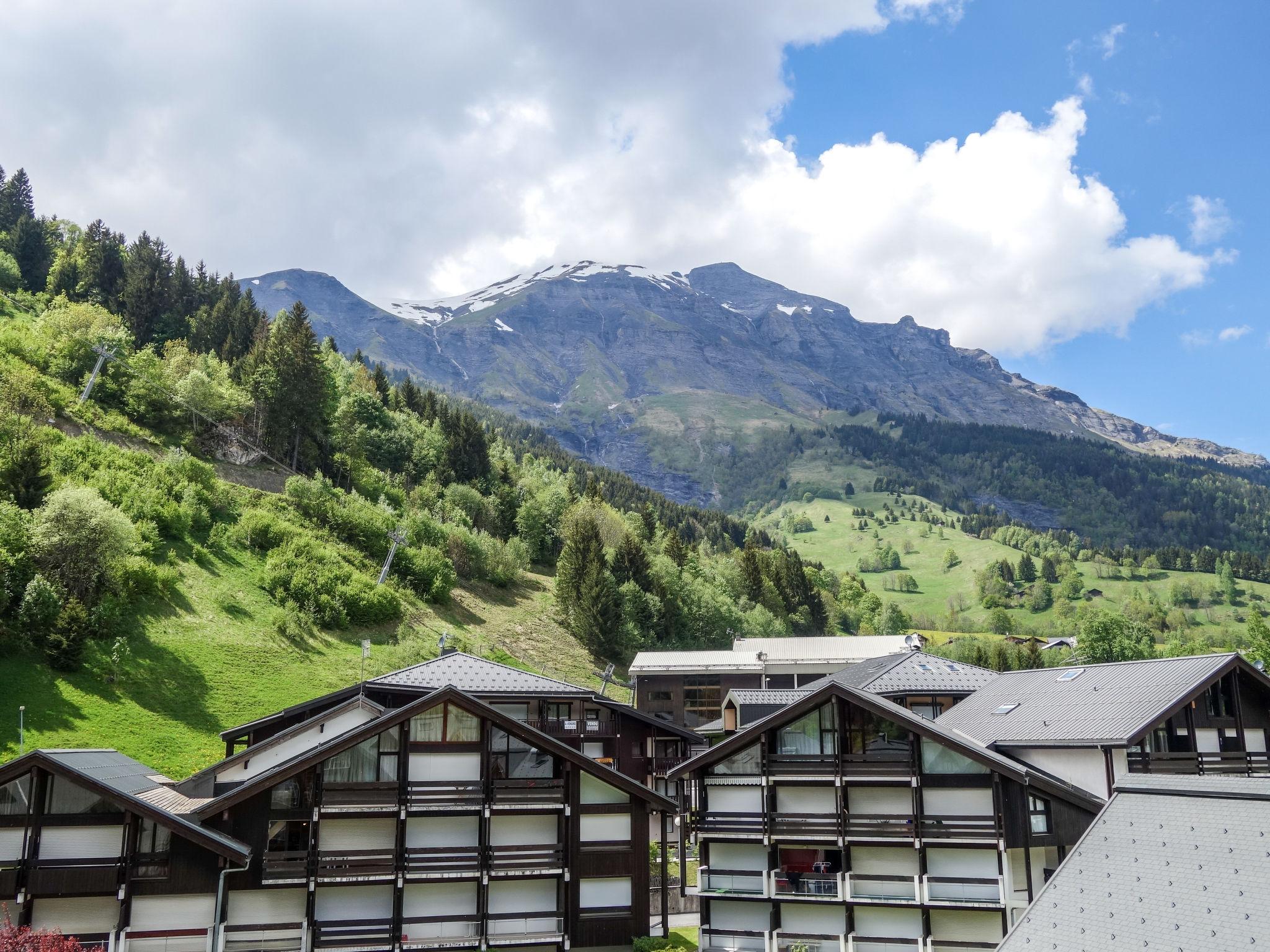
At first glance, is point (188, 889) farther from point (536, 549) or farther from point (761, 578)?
point (761, 578)

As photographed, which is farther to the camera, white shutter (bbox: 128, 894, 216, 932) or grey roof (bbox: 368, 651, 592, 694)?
grey roof (bbox: 368, 651, 592, 694)

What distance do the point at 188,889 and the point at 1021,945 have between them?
2818 centimetres

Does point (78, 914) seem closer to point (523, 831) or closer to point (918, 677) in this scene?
point (523, 831)

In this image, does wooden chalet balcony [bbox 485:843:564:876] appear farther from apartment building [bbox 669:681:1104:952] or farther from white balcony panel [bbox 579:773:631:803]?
apartment building [bbox 669:681:1104:952]

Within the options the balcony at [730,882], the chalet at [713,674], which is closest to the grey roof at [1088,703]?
the balcony at [730,882]

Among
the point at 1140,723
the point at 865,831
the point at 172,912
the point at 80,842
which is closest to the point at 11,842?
the point at 80,842

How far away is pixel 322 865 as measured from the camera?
3631 centimetres

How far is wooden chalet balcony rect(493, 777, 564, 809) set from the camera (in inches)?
1518

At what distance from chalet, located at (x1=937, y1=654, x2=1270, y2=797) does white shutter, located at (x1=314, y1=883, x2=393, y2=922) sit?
25459 mm

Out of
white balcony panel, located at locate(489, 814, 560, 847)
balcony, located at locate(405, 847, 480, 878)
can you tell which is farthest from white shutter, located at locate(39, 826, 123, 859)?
white balcony panel, located at locate(489, 814, 560, 847)

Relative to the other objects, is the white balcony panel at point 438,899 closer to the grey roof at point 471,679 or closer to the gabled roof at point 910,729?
the gabled roof at point 910,729

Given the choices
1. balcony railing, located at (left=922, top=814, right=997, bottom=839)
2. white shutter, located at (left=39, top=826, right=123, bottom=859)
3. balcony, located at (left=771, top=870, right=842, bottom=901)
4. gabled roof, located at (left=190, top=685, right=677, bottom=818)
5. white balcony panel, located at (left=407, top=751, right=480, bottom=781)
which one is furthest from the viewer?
balcony, located at (left=771, top=870, right=842, bottom=901)

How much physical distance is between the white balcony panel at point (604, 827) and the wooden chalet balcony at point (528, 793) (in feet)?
4.89

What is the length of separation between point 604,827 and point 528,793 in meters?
3.61
